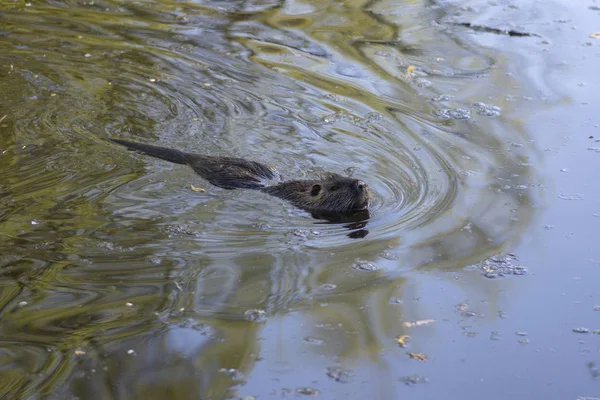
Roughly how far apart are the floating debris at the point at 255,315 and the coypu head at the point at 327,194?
144cm

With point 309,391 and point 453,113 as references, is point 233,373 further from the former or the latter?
point 453,113

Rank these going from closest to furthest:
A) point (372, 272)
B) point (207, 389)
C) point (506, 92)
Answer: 1. point (207, 389)
2. point (372, 272)
3. point (506, 92)

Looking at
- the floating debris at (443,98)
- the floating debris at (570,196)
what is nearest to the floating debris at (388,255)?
the floating debris at (570,196)

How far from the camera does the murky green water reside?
3811 millimetres

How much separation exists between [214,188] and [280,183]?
1.58 feet

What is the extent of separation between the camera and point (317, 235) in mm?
5113

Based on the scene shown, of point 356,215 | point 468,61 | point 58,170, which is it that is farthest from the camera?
point 468,61

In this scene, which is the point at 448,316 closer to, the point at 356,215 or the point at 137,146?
the point at 356,215

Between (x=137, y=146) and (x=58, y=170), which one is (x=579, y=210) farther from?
(x=58, y=170)

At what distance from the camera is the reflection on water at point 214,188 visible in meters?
3.97

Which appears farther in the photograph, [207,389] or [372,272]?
[372,272]

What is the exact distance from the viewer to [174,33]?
8555 millimetres

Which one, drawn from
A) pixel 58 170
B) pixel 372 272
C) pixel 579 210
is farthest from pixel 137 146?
pixel 579 210

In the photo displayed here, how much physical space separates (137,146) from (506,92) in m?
3.36
